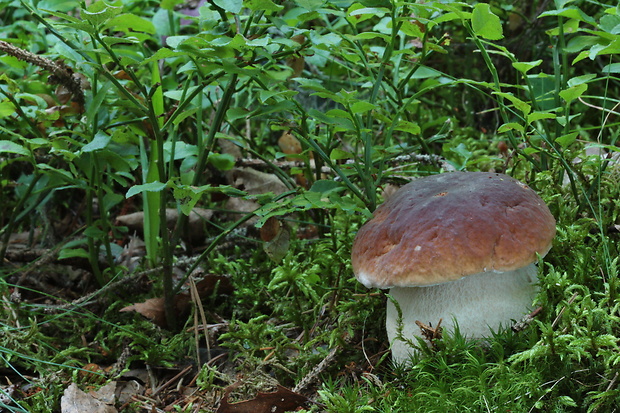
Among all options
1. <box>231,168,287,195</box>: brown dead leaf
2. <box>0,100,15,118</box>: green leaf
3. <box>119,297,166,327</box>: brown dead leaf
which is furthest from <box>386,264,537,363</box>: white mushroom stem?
<box>0,100,15,118</box>: green leaf

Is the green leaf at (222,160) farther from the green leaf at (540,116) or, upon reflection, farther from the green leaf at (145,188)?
the green leaf at (540,116)

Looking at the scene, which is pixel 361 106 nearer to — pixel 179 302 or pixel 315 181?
pixel 315 181

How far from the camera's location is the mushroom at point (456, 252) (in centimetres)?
133

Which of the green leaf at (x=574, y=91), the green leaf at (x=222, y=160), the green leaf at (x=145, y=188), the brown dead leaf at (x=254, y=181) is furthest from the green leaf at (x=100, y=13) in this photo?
the brown dead leaf at (x=254, y=181)

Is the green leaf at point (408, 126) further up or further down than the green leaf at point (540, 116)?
further down

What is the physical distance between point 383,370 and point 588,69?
218 cm

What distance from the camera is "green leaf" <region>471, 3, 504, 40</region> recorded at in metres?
1.43

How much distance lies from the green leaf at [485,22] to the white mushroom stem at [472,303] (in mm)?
647

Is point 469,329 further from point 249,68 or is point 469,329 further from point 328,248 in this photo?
point 249,68

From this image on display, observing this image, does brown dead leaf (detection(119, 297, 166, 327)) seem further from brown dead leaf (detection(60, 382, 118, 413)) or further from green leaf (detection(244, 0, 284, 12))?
green leaf (detection(244, 0, 284, 12))

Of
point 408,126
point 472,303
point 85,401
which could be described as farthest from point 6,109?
point 472,303

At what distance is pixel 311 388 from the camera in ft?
5.37

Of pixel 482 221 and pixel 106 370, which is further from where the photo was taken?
pixel 106 370

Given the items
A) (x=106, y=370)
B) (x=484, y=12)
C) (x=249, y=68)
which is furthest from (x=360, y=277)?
(x=106, y=370)
